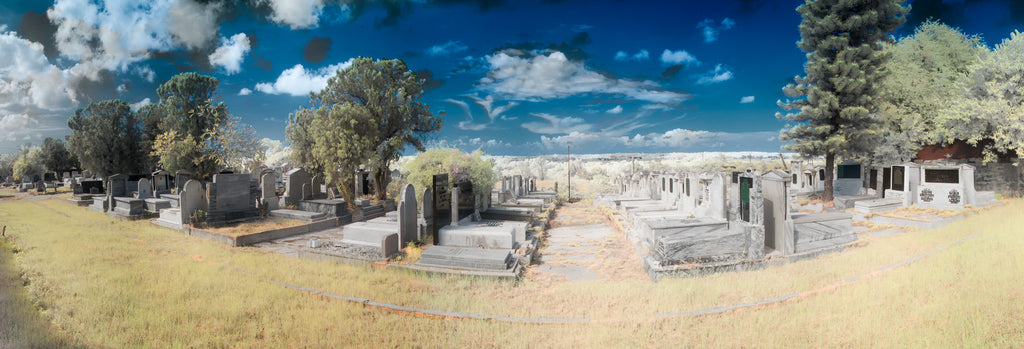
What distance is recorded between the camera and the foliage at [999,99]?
12383 millimetres

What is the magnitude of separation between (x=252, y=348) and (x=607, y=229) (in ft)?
32.6

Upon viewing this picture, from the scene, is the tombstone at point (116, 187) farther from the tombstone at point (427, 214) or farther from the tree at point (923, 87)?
the tree at point (923, 87)

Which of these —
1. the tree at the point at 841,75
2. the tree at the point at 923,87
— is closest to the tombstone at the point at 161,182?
the tree at the point at 841,75

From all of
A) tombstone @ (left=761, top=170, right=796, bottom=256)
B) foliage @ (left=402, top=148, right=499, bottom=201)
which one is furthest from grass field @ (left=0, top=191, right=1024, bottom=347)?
foliage @ (left=402, top=148, right=499, bottom=201)

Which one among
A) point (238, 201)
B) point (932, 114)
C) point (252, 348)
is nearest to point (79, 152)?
point (238, 201)

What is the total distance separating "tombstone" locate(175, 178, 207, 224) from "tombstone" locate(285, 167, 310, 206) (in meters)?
2.63

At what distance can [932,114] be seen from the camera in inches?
648

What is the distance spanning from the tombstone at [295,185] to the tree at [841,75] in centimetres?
1894

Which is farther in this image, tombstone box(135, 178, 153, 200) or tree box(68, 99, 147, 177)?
tree box(68, 99, 147, 177)

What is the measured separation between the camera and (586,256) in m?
8.09

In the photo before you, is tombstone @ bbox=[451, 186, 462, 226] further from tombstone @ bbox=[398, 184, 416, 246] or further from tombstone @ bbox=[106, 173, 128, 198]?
tombstone @ bbox=[106, 173, 128, 198]

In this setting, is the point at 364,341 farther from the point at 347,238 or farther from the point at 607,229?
the point at 607,229

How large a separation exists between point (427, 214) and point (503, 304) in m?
4.61

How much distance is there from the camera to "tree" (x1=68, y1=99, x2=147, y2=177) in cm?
2339
